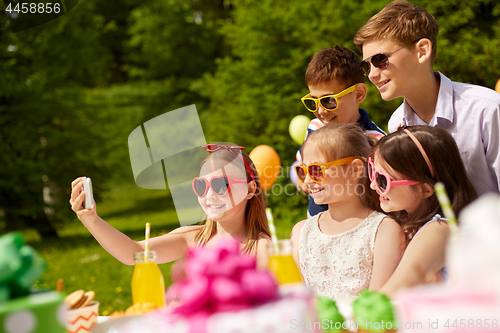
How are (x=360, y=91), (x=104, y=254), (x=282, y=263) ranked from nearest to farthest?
(x=282, y=263) → (x=360, y=91) → (x=104, y=254)

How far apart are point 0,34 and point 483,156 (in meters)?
12.4

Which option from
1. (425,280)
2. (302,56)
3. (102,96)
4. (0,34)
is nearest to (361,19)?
(302,56)

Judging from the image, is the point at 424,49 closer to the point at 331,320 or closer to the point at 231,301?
the point at 331,320

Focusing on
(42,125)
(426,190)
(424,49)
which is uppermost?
(42,125)

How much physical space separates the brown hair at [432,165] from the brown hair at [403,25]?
850mm

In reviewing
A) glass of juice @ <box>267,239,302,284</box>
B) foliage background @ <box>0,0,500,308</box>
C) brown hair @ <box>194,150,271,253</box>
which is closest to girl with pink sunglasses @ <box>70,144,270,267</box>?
brown hair @ <box>194,150,271,253</box>

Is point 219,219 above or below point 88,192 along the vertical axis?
below

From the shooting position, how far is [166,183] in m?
2.65

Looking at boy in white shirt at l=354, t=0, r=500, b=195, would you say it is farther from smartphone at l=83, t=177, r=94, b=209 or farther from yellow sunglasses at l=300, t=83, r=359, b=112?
smartphone at l=83, t=177, r=94, b=209

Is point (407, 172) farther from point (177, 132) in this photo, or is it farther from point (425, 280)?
point (177, 132)

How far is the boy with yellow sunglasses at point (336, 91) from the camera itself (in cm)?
312

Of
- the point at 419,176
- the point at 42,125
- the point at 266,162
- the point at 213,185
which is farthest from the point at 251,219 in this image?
the point at 42,125

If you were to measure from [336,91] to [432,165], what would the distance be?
57.2 inches

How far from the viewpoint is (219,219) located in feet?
7.50
